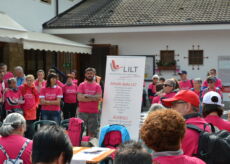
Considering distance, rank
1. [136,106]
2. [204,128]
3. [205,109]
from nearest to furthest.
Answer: [204,128]
[205,109]
[136,106]

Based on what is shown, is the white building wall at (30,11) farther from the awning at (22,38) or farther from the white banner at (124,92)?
the white banner at (124,92)

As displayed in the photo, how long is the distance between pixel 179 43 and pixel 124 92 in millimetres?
10970

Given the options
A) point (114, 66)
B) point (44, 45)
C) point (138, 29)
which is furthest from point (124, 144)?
point (138, 29)

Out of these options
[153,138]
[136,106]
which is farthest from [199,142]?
[136,106]

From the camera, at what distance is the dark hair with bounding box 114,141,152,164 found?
2.07 meters

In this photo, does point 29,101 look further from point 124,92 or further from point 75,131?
point 75,131

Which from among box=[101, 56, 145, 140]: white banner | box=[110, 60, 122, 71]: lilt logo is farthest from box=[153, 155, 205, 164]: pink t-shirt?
box=[110, 60, 122, 71]: lilt logo

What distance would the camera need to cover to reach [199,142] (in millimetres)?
3178

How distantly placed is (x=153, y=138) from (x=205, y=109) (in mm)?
1690

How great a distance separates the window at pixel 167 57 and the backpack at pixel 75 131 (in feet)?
41.0

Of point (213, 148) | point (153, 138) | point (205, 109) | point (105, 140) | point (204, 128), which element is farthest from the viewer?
point (105, 140)

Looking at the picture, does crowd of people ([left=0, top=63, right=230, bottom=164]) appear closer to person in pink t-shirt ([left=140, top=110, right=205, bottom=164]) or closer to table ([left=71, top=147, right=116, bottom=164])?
person in pink t-shirt ([left=140, top=110, right=205, bottom=164])

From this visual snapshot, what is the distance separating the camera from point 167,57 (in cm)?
1847

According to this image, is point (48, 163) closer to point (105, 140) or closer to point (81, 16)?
point (105, 140)
